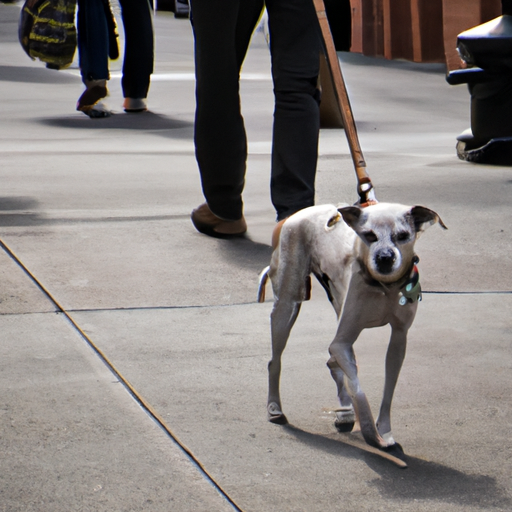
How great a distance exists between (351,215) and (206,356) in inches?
45.4

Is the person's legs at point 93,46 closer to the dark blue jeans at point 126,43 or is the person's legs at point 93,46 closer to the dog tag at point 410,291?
the dark blue jeans at point 126,43

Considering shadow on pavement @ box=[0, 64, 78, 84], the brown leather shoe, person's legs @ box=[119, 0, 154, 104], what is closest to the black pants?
the brown leather shoe

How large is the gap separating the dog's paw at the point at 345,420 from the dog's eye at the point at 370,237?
24.6 inches

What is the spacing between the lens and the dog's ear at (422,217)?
2.63 m

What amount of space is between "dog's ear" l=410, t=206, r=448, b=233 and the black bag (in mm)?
4529

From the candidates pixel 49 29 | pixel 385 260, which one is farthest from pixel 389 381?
pixel 49 29

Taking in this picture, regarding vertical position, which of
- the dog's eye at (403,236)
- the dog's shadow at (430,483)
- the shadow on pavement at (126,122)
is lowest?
the shadow on pavement at (126,122)

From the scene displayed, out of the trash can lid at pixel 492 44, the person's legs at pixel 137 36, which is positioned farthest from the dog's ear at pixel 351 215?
the person's legs at pixel 137 36

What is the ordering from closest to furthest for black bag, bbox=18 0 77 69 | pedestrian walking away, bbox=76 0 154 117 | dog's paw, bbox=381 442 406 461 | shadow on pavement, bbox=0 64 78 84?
dog's paw, bbox=381 442 406 461
black bag, bbox=18 0 77 69
pedestrian walking away, bbox=76 0 154 117
shadow on pavement, bbox=0 64 78 84

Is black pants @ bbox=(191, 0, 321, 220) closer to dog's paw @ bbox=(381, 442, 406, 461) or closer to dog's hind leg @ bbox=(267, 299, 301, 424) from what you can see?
dog's hind leg @ bbox=(267, 299, 301, 424)

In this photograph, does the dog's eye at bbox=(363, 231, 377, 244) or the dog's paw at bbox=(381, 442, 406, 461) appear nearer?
the dog's eye at bbox=(363, 231, 377, 244)

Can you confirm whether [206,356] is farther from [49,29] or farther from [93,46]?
[93,46]

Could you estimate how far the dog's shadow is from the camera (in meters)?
2.61

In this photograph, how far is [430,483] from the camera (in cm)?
269
